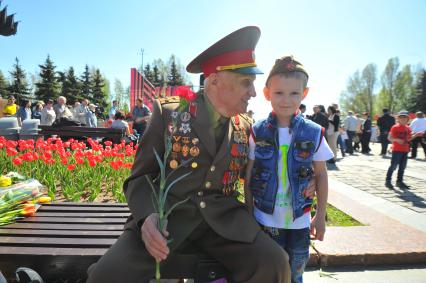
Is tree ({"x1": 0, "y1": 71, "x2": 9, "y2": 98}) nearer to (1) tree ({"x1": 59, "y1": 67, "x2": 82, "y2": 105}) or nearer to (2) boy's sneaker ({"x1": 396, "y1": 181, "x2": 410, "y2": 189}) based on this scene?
(1) tree ({"x1": 59, "y1": 67, "x2": 82, "y2": 105})

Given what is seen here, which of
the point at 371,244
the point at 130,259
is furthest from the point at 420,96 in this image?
the point at 130,259

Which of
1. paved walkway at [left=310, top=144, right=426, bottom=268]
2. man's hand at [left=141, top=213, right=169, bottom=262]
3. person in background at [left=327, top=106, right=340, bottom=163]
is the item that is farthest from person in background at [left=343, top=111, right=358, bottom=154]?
man's hand at [left=141, top=213, right=169, bottom=262]

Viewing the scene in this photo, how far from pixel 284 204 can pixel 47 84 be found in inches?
1792

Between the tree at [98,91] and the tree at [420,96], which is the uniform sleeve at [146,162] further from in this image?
the tree at [98,91]

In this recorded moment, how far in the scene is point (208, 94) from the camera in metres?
2.20

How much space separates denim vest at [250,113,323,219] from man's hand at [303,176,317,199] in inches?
0.9

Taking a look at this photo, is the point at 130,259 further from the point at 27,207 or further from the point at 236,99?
the point at 27,207

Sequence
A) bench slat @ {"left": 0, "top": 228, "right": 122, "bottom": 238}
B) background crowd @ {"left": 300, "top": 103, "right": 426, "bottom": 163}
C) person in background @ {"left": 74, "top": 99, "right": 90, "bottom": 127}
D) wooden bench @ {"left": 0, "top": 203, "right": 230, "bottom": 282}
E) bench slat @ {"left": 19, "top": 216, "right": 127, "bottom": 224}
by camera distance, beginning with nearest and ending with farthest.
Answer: wooden bench @ {"left": 0, "top": 203, "right": 230, "bottom": 282}, bench slat @ {"left": 0, "top": 228, "right": 122, "bottom": 238}, bench slat @ {"left": 19, "top": 216, "right": 127, "bottom": 224}, background crowd @ {"left": 300, "top": 103, "right": 426, "bottom": 163}, person in background @ {"left": 74, "top": 99, "right": 90, "bottom": 127}

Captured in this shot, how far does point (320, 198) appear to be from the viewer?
7.43 ft

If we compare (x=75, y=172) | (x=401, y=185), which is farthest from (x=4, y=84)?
(x=401, y=185)

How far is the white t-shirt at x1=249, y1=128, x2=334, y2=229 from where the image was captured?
2223 mm

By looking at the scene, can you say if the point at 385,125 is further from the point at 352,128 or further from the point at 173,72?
the point at 173,72

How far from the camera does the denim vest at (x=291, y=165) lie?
222 cm

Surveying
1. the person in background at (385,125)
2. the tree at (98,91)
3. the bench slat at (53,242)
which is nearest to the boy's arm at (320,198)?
the bench slat at (53,242)
